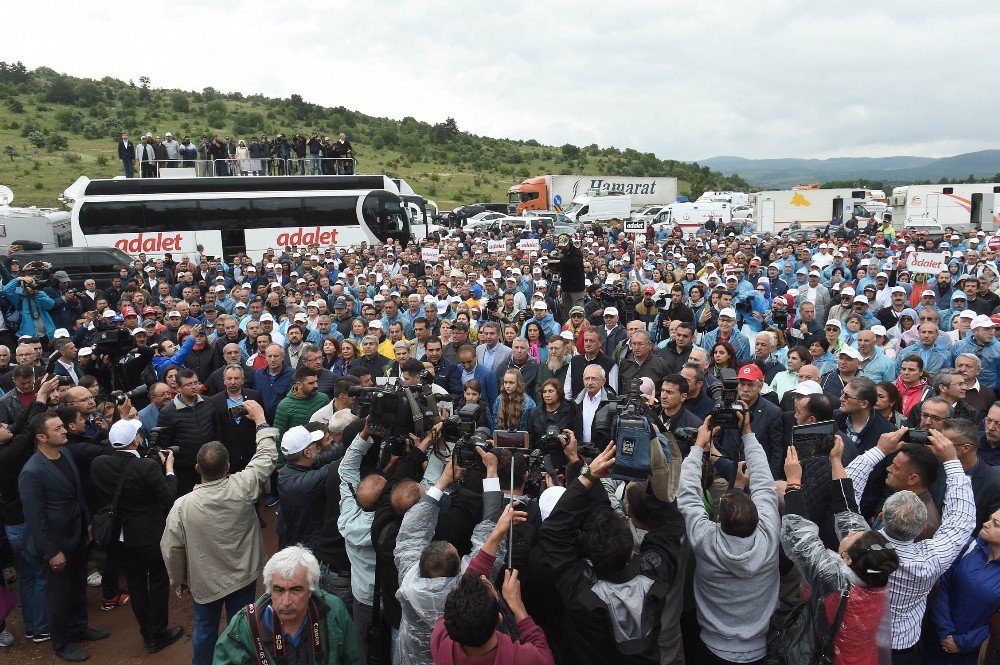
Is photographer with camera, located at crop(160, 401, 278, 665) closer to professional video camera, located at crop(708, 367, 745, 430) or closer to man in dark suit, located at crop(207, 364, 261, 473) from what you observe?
man in dark suit, located at crop(207, 364, 261, 473)

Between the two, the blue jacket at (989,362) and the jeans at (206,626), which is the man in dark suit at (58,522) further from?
the blue jacket at (989,362)

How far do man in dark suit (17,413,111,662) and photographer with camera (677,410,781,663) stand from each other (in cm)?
430

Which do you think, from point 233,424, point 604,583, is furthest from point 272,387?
point 604,583

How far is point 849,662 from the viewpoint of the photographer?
305cm

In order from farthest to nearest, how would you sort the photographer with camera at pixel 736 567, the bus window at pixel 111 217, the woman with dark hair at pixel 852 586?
the bus window at pixel 111 217 < the photographer with camera at pixel 736 567 < the woman with dark hair at pixel 852 586

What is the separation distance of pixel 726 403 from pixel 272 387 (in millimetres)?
4919

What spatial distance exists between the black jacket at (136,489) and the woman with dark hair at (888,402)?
5.22 meters

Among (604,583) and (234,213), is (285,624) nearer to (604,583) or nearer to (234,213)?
(604,583)

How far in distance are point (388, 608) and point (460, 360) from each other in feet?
12.5

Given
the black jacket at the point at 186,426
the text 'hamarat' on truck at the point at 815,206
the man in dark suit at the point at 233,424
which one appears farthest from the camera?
the text 'hamarat' on truck at the point at 815,206

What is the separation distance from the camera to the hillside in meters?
40.2

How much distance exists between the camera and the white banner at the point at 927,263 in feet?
38.1

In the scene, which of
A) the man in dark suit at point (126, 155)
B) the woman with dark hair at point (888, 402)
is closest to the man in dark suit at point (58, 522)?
the woman with dark hair at point (888, 402)

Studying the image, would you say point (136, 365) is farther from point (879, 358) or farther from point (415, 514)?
point (879, 358)
